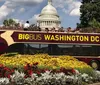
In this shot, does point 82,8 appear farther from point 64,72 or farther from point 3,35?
point 64,72

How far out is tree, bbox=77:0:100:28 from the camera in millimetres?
62281

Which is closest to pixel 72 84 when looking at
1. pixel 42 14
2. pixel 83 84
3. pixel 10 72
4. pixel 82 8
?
pixel 83 84

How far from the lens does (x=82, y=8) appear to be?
209 feet

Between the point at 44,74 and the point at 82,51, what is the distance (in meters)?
18.2

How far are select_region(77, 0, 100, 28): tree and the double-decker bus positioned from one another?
30785 mm

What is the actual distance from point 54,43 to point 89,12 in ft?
111

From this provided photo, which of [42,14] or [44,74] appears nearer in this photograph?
[44,74]

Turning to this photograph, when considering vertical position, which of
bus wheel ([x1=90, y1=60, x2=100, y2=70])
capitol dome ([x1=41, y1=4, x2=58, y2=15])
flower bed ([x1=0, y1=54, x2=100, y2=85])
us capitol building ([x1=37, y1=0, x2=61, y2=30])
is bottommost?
bus wheel ([x1=90, y1=60, x2=100, y2=70])

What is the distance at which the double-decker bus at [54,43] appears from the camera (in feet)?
97.1

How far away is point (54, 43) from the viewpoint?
3059 cm

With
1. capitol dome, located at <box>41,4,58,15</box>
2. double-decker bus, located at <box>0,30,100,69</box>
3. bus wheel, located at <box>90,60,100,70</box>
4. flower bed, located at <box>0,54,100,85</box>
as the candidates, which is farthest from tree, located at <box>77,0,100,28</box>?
capitol dome, located at <box>41,4,58,15</box>

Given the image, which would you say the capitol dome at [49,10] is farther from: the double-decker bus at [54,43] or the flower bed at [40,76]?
the flower bed at [40,76]

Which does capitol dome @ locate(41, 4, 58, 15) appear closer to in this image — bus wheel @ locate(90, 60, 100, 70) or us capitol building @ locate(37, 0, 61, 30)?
us capitol building @ locate(37, 0, 61, 30)

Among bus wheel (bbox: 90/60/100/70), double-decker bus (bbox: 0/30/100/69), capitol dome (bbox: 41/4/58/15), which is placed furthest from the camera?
capitol dome (bbox: 41/4/58/15)
